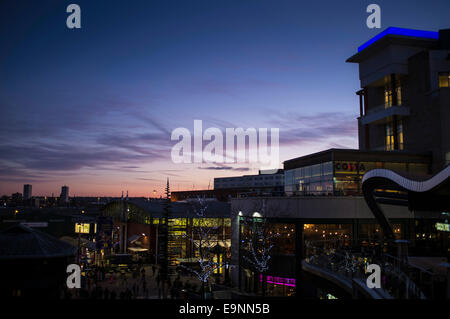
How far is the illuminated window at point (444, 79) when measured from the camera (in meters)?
39.4

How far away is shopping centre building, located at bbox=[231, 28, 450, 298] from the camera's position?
3328cm

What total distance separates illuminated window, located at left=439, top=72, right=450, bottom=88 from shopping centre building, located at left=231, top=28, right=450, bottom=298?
11 cm

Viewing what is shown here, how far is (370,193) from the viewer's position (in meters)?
24.5

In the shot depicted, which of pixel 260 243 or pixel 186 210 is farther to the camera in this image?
pixel 186 210

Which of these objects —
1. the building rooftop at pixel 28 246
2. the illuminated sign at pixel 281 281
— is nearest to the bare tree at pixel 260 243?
the illuminated sign at pixel 281 281

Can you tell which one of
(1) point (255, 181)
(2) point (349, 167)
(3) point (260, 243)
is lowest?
(3) point (260, 243)

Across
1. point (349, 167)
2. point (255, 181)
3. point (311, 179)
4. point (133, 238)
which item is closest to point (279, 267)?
point (311, 179)

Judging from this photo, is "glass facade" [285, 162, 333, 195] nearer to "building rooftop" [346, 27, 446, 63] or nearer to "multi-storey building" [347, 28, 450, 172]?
"multi-storey building" [347, 28, 450, 172]

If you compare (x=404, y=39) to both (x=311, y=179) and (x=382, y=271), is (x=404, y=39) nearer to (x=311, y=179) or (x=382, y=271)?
(x=311, y=179)

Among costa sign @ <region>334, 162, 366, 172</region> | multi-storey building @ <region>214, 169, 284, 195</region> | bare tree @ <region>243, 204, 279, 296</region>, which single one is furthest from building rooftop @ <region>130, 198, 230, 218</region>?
multi-storey building @ <region>214, 169, 284, 195</region>

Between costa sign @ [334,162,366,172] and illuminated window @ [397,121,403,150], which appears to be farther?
illuminated window @ [397,121,403,150]

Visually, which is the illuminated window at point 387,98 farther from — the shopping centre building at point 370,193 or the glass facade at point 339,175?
the glass facade at point 339,175

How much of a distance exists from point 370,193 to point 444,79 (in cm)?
2354

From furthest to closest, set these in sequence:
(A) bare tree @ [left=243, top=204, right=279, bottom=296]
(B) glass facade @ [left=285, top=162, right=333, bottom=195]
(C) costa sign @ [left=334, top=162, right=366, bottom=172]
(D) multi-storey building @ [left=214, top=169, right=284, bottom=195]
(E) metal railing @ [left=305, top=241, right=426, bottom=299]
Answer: (D) multi-storey building @ [left=214, top=169, right=284, bottom=195]
(B) glass facade @ [left=285, top=162, right=333, bottom=195]
(C) costa sign @ [left=334, top=162, right=366, bottom=172]
(A) bare tree @ [left=243, top=204, right=279, bottom=296]
(E) metal railing @ [left=305, top=241, right=426, bottom=299]
